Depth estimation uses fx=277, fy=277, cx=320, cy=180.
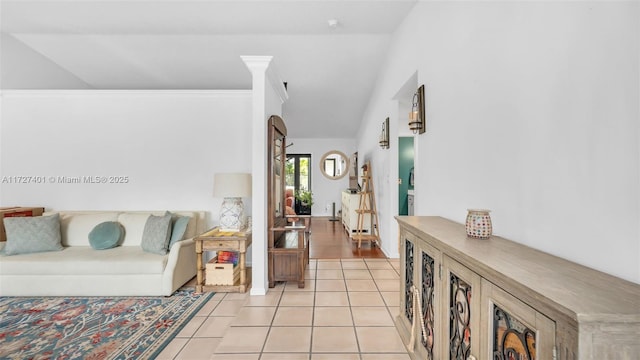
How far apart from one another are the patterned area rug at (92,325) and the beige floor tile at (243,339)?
0.49 meters

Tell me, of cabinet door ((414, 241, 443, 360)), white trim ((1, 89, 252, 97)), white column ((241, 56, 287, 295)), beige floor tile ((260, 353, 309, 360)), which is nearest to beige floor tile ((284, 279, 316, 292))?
white column ((241, 56, 287, 295))

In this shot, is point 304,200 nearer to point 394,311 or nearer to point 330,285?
point 330,285

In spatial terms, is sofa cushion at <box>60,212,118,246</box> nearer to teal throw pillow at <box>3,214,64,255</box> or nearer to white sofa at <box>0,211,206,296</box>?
teal throw pillow at <box>3,214,64,255</box>

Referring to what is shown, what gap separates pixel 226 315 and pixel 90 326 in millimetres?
1100

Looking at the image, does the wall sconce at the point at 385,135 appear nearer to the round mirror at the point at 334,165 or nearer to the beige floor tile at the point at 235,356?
the beige floor tile at the point at 235,356

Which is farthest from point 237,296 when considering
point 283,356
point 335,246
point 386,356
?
point 335,246

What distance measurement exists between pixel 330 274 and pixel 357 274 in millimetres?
332

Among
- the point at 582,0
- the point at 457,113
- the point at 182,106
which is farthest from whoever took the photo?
the point at 182,106

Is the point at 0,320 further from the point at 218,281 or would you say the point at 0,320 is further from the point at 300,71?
the point at 300,71

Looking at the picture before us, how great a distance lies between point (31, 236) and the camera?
3.08 metres

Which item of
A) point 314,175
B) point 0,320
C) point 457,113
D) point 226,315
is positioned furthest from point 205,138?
point 314,175

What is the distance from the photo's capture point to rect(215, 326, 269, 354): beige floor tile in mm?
1921

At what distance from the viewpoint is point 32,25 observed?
140 inches

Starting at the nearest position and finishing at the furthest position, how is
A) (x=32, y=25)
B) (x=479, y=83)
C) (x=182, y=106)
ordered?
(x=479, y=83)
(x=32, y=25)
(x=182, y=106)
